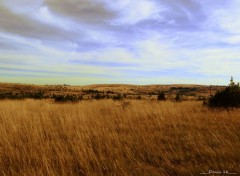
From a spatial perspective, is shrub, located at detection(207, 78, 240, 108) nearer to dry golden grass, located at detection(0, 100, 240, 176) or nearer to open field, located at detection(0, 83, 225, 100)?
open field, located at detection(0, 83, 225, 100)

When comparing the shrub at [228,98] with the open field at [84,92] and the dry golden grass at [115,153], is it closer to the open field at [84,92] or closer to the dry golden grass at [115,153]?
the open field at [84,92]

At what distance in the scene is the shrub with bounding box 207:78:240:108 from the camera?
14.0 m

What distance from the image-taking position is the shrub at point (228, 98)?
14.0 meters

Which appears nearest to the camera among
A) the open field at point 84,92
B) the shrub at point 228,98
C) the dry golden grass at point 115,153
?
the dry golden grass at point 115,153

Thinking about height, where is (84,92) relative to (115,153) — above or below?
below

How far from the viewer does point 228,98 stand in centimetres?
1403

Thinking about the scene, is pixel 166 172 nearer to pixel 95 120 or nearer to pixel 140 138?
pixel 140 138

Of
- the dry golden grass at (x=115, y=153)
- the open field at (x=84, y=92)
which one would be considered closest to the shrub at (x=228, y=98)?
the open field at (x=84, y=92)

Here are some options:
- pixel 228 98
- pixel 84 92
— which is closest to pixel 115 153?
pixel 228 98

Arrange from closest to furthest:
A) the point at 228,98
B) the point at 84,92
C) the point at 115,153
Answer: the point at 115,153, the point at 228,98, the point at 84,92

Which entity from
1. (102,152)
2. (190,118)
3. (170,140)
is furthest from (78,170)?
(190,118)

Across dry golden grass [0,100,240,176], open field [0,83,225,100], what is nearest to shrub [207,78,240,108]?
open field [0,83,225,100]

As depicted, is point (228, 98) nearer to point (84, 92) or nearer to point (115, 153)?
point (115, 153)

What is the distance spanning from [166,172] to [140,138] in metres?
2.27
